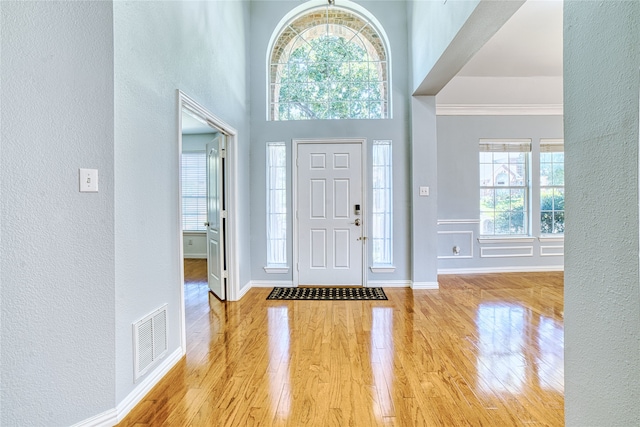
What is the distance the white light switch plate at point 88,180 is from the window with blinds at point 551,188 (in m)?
5.84

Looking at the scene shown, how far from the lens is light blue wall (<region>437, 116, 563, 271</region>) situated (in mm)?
4895

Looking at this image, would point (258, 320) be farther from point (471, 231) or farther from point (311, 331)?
point (471, 231)

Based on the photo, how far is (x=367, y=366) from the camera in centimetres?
216

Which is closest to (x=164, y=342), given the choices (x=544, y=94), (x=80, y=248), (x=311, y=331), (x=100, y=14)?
(x=80, y=248)

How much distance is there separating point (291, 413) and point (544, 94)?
5.68 m

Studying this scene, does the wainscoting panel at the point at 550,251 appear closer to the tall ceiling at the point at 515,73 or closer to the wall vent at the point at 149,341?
the tall ceiling at the point at 515,73

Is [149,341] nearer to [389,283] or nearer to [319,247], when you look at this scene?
[319,247]

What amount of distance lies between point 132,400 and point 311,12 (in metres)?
4.68

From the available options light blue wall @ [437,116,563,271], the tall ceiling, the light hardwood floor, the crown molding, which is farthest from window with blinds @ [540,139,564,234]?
the light hardwood floor

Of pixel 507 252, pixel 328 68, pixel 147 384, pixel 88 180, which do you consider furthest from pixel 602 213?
pixel 507 252

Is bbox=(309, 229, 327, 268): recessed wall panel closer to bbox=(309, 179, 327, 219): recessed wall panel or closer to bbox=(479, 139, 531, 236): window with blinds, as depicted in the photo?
bbox=(309, 179, 327, 219): recessed wall panel

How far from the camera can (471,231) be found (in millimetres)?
4938

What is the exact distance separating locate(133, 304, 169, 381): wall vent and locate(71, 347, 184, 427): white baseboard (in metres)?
0.07

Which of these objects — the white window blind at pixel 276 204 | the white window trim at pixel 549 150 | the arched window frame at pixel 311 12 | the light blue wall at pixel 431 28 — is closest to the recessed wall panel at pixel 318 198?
the white window blind at pixel 276 204
